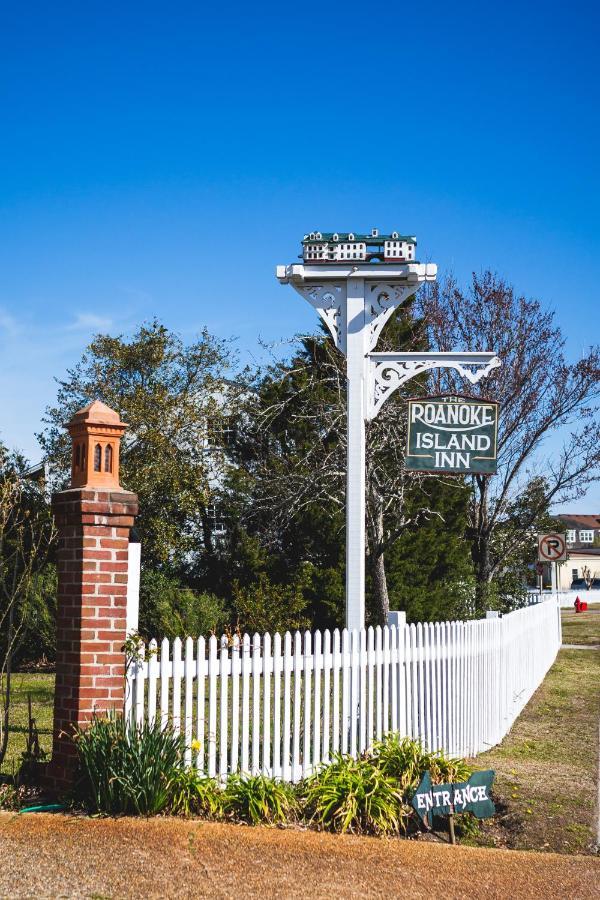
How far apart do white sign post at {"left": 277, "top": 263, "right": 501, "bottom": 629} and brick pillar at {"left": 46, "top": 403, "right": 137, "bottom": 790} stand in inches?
117

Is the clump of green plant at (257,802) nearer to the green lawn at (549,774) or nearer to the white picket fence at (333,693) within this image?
the white picket fence at (333,693)

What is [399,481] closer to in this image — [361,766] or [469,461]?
[469,461]

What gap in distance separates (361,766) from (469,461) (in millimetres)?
2999

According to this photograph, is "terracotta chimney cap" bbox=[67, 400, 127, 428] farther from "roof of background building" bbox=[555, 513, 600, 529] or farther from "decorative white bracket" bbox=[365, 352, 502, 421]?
"roof of background building" bbox=[555, 513, 600, 529]

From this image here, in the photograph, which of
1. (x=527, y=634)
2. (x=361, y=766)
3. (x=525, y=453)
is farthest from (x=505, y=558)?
(x=361, y=766)

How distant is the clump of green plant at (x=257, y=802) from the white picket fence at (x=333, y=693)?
355mm

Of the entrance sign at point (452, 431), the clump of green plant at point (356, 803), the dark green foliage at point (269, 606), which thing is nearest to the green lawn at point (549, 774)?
the clump of green plant at point (356, 803)

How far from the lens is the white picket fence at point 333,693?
23.3 feet

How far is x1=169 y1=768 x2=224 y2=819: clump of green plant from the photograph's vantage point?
21.5 ft

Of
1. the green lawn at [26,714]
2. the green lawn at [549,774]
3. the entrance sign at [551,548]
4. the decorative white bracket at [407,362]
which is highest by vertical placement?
the decorative white bracket at [407,362]

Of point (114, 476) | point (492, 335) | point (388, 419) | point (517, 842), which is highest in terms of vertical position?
point (492, 335)

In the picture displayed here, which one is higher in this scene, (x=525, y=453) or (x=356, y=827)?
(x=525, y=453)

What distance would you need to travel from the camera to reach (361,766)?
24.1 ft

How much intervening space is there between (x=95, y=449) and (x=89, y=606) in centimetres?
116
